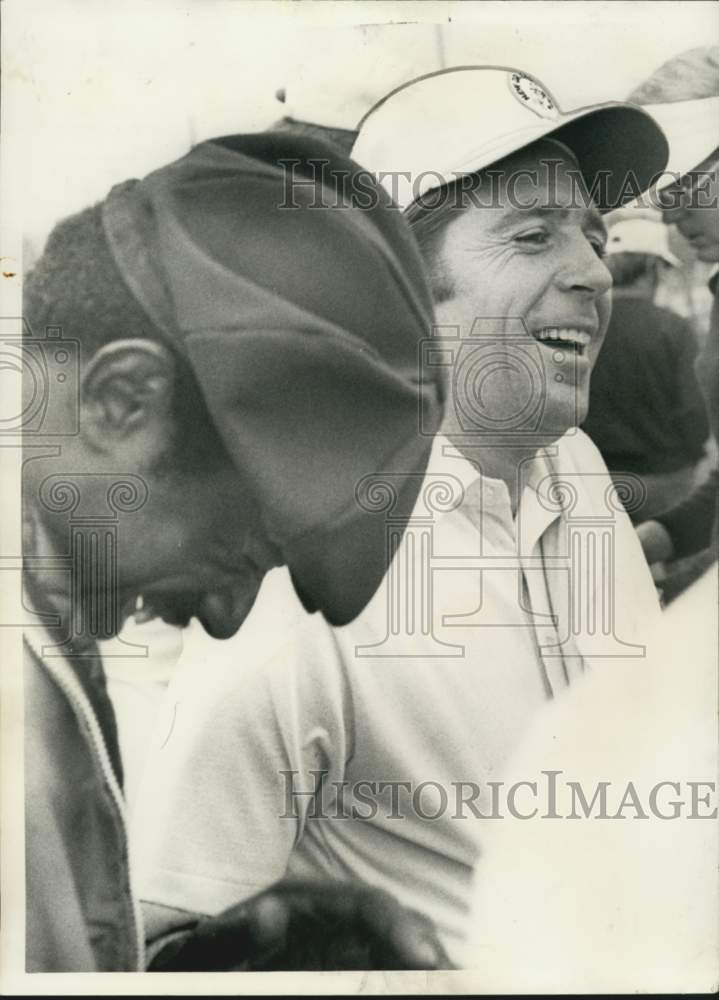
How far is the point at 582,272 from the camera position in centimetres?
129

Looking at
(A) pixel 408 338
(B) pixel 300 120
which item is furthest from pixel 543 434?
(B) pixel 300 120

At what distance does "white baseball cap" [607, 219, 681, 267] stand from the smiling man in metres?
0.02

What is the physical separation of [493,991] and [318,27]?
4.48 feet

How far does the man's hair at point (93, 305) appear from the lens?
4.14 feet

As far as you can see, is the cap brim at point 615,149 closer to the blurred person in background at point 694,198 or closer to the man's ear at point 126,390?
the blurred person in background at point 694,198

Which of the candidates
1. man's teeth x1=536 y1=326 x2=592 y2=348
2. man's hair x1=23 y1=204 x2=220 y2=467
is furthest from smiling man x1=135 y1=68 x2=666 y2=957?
man's hair x1=23 y1=204 x2=220 y2=467

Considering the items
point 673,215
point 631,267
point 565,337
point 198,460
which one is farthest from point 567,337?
point 198,460

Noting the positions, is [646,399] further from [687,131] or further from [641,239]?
[687,131]

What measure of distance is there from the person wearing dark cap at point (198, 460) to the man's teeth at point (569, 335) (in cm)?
19

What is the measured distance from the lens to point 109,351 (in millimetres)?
1271

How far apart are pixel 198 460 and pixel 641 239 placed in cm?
70

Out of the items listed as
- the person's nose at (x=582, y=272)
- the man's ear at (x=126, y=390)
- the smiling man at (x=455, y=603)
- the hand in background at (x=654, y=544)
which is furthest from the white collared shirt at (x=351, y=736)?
the person's nose at (x=582, y=272)

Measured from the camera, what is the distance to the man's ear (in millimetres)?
1264

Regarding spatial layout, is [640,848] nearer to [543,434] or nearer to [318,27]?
[543,434]
